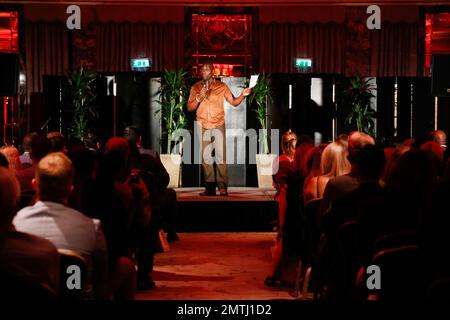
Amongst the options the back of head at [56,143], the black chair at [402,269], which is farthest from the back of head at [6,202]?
the back of head at [56,143]

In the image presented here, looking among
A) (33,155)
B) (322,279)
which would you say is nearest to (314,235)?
(322,279)

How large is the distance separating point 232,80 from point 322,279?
771 cm

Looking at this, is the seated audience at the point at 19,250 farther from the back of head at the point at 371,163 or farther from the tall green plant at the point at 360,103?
the tall green plant at the point at 360,103

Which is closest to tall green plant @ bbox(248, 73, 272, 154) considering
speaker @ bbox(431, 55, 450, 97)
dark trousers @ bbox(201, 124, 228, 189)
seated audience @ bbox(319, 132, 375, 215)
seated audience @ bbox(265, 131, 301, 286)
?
dark trousers @ bbox(201, 124, 228, 189)

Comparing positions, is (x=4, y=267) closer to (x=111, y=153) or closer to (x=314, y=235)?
(x=111, y=153)

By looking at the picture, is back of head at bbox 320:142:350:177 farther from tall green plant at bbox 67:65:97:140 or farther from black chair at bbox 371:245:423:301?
tall green plant at bbox 67:65:97:140

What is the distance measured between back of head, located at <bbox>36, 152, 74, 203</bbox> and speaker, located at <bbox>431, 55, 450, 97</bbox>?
798 cm

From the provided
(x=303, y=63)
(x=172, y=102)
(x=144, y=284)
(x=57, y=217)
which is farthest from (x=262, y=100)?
(x=57, y=217)

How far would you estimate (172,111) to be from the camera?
1189cm

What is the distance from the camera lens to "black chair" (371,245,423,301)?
3004 millimetres

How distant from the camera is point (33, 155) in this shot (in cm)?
566

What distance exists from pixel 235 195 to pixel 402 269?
761 cm

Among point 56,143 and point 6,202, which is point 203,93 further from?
point 6,202

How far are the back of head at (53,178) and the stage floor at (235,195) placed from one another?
649 cm
